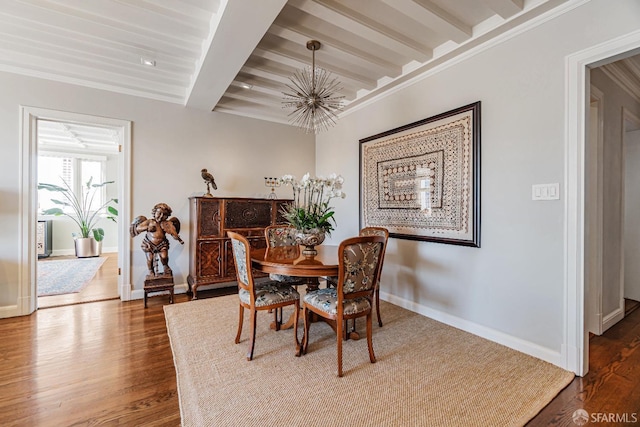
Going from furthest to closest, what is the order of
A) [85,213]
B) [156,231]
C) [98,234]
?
[85,213], [98,234], [156,231]

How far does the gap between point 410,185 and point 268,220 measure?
2045 millimetres

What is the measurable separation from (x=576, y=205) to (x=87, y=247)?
858cm

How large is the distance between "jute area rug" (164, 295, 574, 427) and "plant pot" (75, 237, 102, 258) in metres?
5.62

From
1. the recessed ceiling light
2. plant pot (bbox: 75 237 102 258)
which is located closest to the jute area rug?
the recessed ceiling light

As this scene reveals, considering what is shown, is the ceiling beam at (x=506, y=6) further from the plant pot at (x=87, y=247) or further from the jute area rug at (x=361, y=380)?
the plant pot at (x=87, y=247)

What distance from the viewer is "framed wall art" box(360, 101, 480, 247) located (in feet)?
8.42

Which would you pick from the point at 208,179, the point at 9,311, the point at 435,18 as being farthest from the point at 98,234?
the point at 435,18

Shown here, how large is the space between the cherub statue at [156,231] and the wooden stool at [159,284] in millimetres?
67

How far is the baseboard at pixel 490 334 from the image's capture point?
2084 mm

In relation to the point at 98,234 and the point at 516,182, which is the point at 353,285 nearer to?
the point at 516,182

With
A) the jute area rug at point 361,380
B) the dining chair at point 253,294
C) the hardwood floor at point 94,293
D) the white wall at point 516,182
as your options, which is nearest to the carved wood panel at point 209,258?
the jute area rug at point 361,380

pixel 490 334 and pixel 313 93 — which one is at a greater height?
pixel 313 93

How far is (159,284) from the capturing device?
134 inches

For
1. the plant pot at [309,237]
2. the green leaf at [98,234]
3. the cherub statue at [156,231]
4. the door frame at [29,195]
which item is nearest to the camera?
the plant pot at [309,237]
